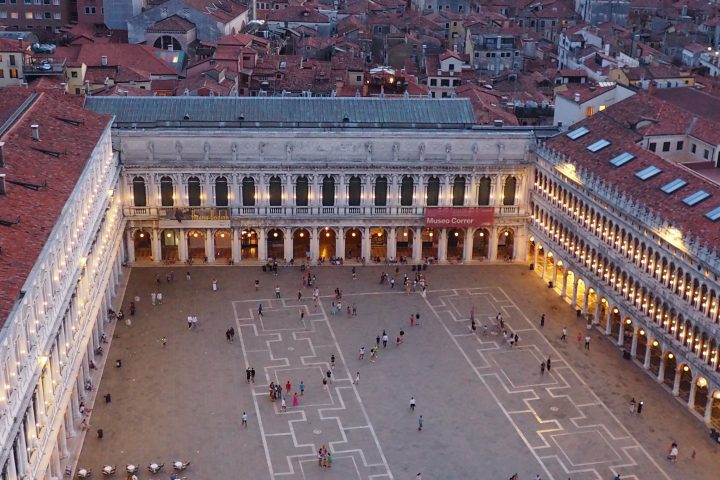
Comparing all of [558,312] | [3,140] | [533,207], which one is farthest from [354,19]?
[3,140]

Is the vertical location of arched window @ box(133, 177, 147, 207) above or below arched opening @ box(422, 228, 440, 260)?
above

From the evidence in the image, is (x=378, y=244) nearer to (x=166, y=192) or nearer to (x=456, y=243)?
(x=456, y=243)

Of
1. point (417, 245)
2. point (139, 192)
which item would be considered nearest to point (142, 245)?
point (139, 192)

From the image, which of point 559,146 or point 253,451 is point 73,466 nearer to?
point 253,451

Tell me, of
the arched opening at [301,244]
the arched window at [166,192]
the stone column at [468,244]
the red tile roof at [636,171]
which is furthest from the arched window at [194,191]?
the red tile roof at [636,171]

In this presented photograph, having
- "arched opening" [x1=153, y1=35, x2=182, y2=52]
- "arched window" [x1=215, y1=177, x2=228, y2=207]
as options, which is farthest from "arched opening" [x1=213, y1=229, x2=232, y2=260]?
"arched opening" [x1=153, y1=35, x2=182, y2=52]

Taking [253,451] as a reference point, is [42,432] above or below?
above

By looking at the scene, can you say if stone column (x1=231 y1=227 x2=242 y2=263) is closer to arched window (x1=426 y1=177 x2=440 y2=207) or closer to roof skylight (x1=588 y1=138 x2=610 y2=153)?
arched window (x1=426 y1=177 x2=440 y2=207)
